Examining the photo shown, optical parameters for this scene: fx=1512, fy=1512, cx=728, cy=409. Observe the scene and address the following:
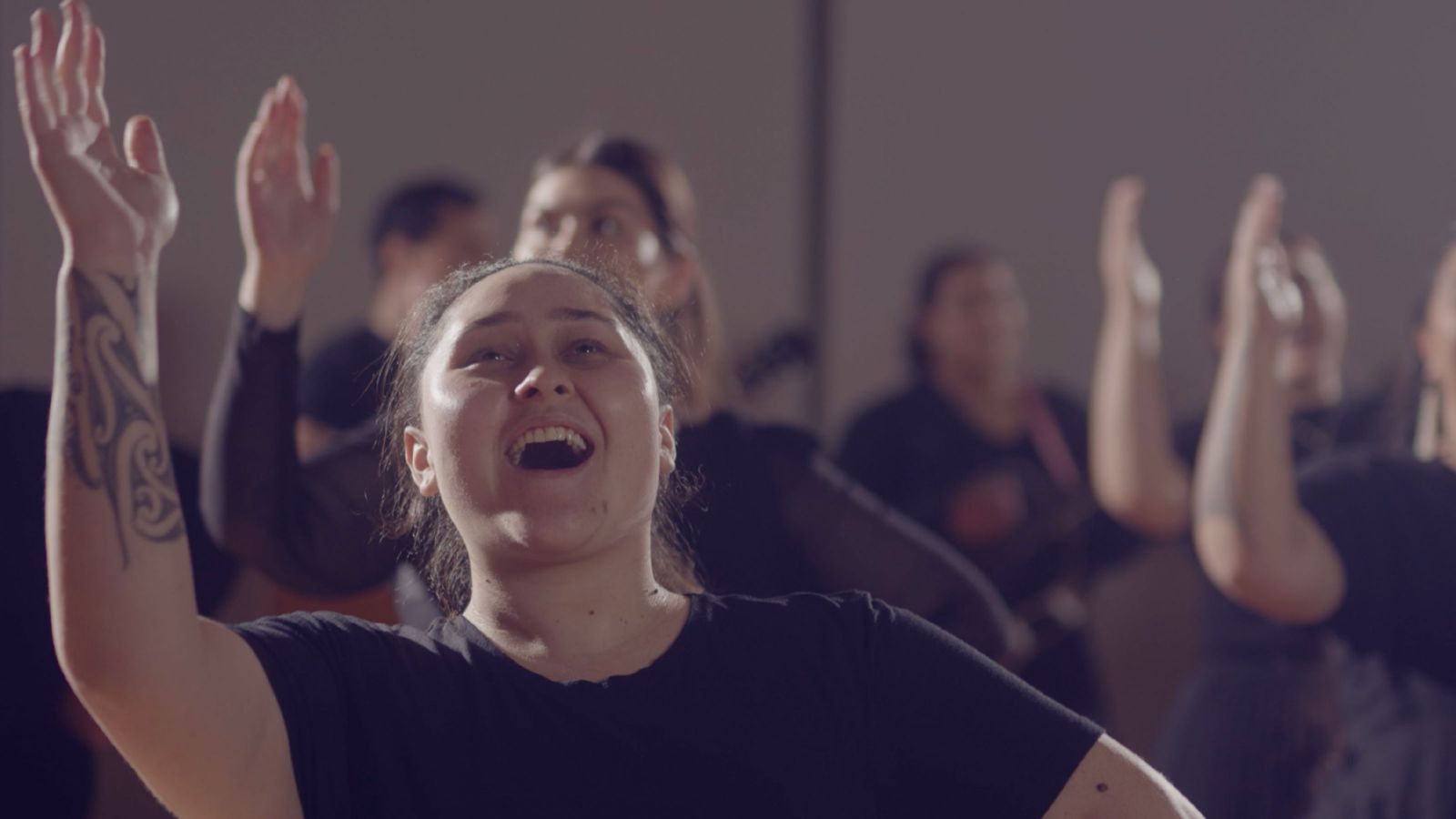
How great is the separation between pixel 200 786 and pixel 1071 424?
2.10 meters

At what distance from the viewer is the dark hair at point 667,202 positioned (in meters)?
1.63

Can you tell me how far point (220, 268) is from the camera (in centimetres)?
239

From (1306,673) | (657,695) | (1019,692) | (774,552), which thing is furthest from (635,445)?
(1306,673)

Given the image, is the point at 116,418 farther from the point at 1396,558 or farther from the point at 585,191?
the point at 1396,558

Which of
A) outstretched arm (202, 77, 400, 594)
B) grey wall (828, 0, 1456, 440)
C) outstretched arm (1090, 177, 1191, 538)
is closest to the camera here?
outstretched arm (202, 77, 400, 594)

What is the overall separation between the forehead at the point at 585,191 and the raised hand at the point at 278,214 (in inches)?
11.1

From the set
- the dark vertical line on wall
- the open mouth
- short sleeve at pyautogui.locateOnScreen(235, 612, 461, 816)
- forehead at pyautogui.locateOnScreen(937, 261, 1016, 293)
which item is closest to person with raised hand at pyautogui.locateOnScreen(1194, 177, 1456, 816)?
the open mouth

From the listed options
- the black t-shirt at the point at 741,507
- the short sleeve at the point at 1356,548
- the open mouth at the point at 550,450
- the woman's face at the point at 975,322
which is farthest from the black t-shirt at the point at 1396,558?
the woman's face at the point at 975,322

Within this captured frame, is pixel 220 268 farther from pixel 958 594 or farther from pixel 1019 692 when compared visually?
pixel 1019 692

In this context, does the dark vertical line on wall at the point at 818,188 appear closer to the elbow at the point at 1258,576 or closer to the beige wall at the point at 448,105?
the beige wall at the point at 448,105

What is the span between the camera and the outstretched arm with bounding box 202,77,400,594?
4.38ft

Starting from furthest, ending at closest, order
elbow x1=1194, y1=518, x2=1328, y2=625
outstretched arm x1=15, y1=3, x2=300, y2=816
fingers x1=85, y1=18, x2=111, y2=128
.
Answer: elbow x1=1194, y1=518, x2=1328, y2=625 → fingers x1=85, y1=18, x2=111, y2=128 → outstretched arm x1=15, y1=3, x2=300, y2=816

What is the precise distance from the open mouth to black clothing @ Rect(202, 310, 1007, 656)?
1.01 feet

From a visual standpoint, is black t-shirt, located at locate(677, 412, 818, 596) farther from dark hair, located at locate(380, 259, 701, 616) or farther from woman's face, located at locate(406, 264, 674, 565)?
woman's face, located at locate(406, 264, 674, 565)
